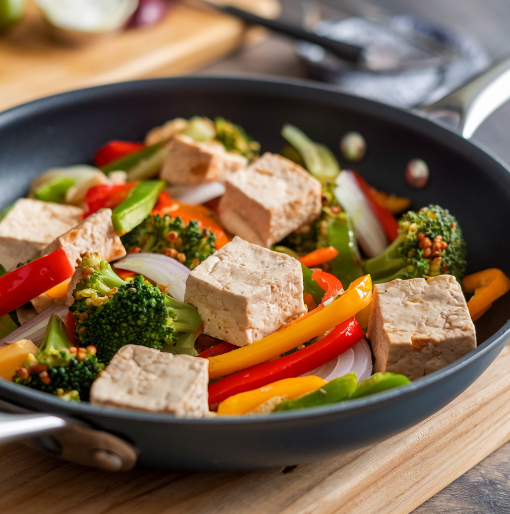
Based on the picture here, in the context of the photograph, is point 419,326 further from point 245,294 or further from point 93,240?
point 93,240

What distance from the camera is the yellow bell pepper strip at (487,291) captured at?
213 centimetres

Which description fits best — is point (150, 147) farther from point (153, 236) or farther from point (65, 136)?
point (153, 236)

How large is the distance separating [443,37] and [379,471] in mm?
3443

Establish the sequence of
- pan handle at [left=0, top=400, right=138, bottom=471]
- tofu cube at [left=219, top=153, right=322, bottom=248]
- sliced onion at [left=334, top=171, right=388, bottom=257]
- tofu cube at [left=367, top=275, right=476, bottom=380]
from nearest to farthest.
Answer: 1. pan handle at [left=0, top=400, right=138, bottom=471]
2. tofu cube at [left=367, top=275, right=476, bottom=380]
3. tofu cube at [left=219, top=153, right=322, bottom=248]
4. sliced onion at [left=334, top=171, right=388, bottom=257]

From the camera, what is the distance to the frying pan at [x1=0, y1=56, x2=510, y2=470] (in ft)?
4.67

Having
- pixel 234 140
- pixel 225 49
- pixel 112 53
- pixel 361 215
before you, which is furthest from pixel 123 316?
pixel 225 49

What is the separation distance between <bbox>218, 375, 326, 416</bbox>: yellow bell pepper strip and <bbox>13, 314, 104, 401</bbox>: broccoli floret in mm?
393

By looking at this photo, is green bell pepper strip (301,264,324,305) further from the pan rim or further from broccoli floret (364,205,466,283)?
the pan rim

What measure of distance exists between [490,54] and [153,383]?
4.12m

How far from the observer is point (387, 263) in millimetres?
2346

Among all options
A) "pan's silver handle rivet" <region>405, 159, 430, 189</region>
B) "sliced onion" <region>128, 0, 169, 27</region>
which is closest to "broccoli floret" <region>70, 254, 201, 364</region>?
"pan's silver handle rivet" <region>405, 159, 430, 189</region>

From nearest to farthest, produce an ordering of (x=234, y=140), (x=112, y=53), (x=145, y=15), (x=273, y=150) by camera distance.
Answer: (x=234, y=140), (x=273, y=150), (x=112, y=53), (x=145, y=15)

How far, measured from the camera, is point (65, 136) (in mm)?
2869

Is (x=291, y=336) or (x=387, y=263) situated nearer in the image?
(x=291, y=336)
